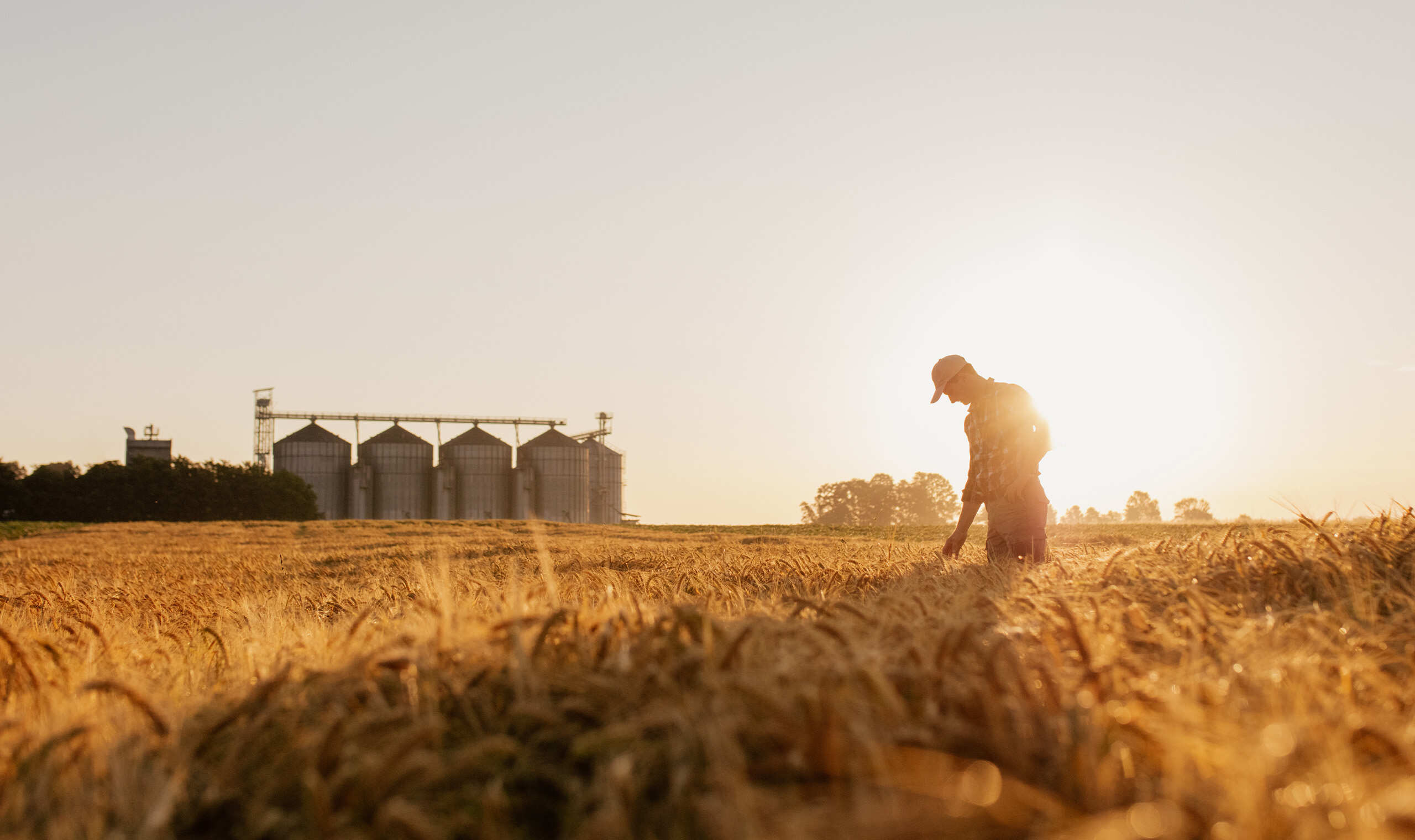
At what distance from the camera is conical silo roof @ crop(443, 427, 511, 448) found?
64562 millimetres

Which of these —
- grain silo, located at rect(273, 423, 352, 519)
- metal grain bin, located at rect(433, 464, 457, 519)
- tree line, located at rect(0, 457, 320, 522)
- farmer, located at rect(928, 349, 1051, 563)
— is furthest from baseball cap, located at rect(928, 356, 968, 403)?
grain silo, located at rect(273, 423, 352, 519)

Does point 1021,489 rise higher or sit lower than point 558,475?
Result: lower

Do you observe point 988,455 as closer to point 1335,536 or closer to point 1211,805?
point 1335,536

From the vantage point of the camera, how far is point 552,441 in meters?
64.8

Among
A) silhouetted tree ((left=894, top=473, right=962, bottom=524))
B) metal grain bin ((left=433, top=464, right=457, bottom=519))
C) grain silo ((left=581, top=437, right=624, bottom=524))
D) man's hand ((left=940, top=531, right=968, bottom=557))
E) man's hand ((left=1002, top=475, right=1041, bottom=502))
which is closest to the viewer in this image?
man's hand ((left=940, top=531, right=968, bottom=557))

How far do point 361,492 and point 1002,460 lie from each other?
6235cm

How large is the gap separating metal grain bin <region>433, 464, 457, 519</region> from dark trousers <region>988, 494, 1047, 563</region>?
195 ft

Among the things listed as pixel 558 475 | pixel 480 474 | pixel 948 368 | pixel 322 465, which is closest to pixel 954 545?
pixel 948 368

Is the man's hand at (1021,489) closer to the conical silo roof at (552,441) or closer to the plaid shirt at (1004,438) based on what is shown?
the plaid shirt at (1004,438)

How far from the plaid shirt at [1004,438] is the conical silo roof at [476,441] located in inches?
2362

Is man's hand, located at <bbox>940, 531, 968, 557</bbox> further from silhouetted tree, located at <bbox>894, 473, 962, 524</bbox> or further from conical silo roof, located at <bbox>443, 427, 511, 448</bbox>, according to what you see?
silhouetted tree, located at <bbox>894, 473, 962, 524</bbox>

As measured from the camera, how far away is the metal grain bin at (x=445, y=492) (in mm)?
62812

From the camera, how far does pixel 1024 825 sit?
134 centimetres

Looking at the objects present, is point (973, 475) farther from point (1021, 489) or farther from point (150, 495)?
point (150, 495)
